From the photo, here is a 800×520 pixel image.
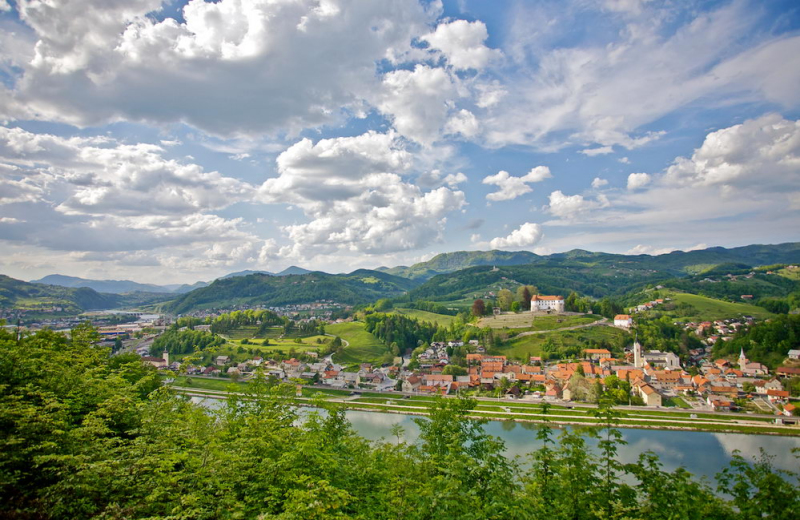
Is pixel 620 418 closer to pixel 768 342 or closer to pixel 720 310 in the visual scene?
pixel 768 342

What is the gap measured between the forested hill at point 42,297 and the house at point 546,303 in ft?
544

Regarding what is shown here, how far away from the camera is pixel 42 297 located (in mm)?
163125

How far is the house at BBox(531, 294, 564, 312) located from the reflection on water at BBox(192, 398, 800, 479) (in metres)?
52.6

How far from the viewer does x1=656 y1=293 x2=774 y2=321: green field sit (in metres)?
84.4

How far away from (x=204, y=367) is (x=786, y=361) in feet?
280

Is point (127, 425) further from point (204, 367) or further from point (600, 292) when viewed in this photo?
point (600, 292)

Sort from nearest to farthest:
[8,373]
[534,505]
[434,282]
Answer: [534,505], [8,373], [434,282]

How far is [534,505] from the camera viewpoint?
648cm

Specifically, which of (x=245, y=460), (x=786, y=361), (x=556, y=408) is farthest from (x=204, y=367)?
(x=786, y=361)

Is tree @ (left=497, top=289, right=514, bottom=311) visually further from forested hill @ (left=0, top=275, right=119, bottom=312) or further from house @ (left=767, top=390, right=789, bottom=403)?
forested hill @ (left=0, top=275, right=119, bottom=312)

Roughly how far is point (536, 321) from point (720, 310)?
48925mm

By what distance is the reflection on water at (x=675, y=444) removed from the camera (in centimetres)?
2756

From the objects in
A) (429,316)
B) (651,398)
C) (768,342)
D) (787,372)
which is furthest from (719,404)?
(429,316)

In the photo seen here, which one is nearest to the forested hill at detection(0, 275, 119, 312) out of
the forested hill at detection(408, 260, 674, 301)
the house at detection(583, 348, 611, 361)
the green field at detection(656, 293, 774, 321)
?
the forested hill at detection(408, 260, 674, 301)
